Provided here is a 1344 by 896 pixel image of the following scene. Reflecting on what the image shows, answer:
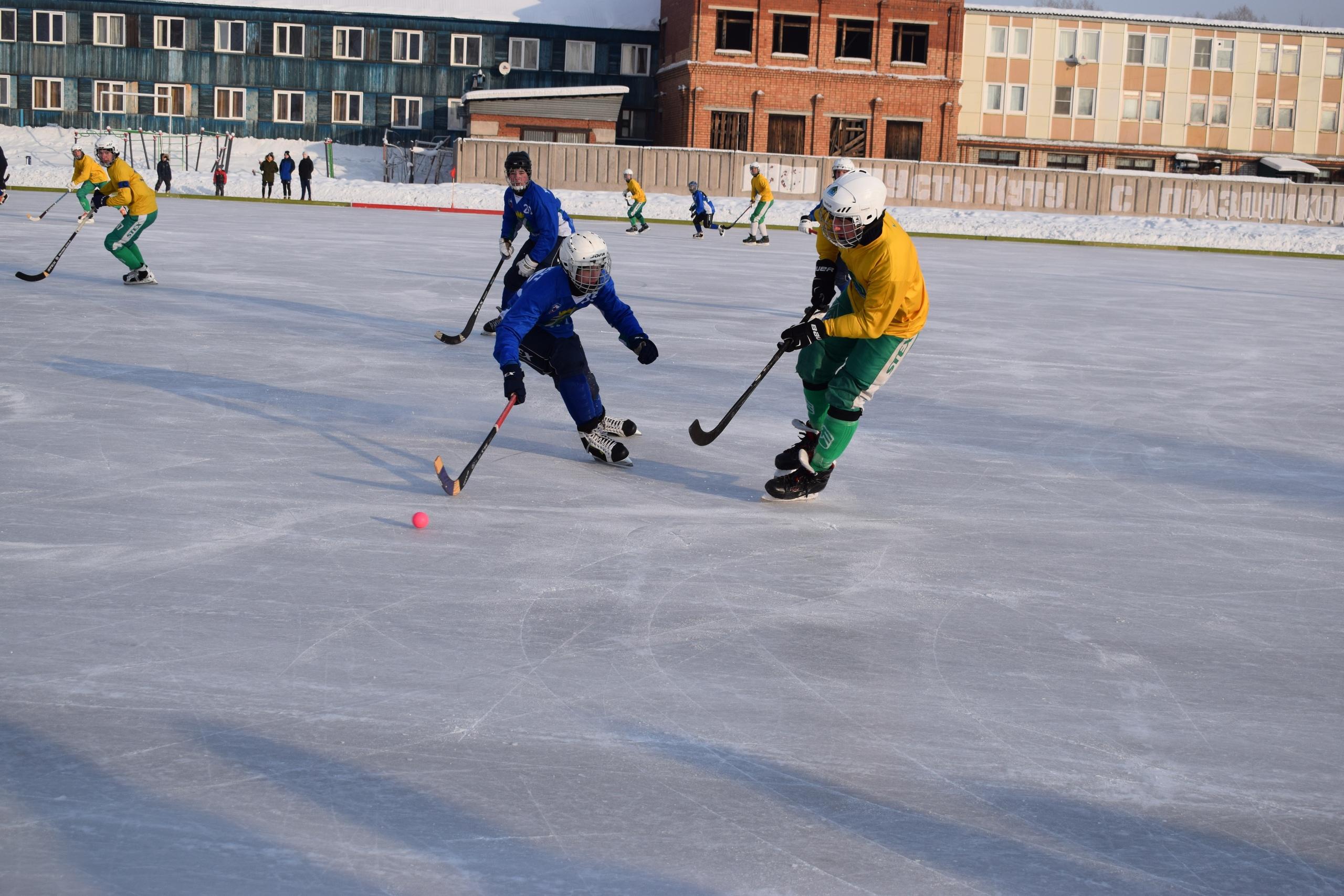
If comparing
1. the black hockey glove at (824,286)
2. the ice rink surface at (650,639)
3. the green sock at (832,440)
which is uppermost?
the black hockey glove at (824,286)

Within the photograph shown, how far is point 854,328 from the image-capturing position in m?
5.57

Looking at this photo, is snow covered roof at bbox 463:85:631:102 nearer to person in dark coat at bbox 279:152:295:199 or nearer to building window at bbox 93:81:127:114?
person in dark coat at bbox 279:152:295:199

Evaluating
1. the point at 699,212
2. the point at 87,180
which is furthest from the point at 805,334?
the point at 699,212

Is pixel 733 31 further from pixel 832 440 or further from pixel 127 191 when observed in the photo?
pixel 832 440

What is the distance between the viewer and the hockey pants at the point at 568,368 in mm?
6414

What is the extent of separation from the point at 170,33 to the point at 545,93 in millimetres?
14815

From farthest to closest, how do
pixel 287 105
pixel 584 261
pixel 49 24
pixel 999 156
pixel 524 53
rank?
1. pixel 999 156
2. pixel 524 53
3. pixel 287 105
4. pixel 49 24
5. pixel 584 261

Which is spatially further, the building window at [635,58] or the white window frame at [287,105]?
the building window at [635,58]

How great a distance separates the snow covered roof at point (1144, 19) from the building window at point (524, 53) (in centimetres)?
1629

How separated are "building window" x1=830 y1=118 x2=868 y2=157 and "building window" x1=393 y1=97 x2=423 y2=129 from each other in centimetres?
1523

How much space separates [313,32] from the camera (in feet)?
157

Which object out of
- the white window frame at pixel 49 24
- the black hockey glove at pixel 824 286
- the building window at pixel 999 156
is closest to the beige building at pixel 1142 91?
the building window at pixel 999 156

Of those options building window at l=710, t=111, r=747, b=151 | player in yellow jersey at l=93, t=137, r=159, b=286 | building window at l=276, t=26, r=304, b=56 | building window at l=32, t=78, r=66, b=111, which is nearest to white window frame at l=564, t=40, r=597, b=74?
building window at l=710, t=111, r=747, b=151

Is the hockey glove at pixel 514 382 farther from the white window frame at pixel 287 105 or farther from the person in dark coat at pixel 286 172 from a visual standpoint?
the white window frame at pixel 287 105
